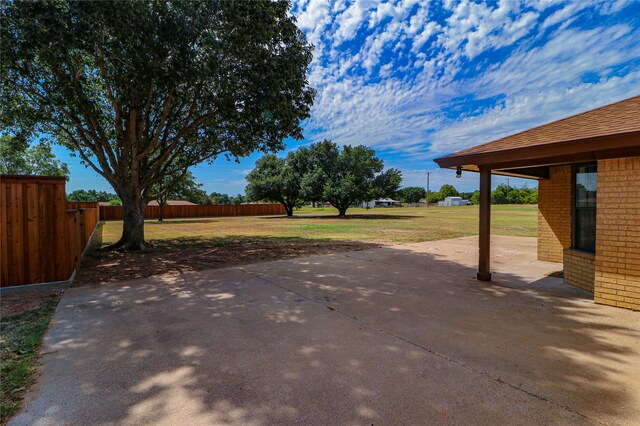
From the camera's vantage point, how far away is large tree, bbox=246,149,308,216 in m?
35.5

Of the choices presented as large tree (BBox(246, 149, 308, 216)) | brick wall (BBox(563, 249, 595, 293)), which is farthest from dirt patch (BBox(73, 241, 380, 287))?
large tree (BBox(246, 149, 308, 216))

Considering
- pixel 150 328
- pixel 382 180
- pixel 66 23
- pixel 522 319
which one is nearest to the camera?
pixel 150 328

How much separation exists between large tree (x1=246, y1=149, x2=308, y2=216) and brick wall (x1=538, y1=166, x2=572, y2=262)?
27.6 metres

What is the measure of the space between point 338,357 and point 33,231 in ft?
19.9

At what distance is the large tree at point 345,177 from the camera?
107 feet

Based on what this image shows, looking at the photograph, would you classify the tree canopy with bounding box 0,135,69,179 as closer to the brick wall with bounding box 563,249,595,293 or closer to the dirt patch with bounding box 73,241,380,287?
the dirt patch with bounding box 73,241,380,287

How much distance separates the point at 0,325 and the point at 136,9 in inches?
239

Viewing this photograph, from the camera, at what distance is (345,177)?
3381 centimetres

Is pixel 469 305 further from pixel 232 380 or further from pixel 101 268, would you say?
pixel 101 268

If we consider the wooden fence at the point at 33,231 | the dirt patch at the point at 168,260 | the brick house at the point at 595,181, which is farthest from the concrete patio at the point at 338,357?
the dirt patch at the point at 168,260

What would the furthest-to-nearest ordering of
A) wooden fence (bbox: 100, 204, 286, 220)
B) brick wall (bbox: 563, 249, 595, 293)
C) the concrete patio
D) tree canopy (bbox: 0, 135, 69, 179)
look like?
wooden fence (bbox: 100, 204, 286, 220) < tree canopy (bbox: 0, 135, 69, 179) < brick wall (bbox: 563, 249, 595, 293) < the concrete patio

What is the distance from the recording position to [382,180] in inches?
1453

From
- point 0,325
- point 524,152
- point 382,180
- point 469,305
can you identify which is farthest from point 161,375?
point 382,180

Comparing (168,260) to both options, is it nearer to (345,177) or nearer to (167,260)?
(167,260)
